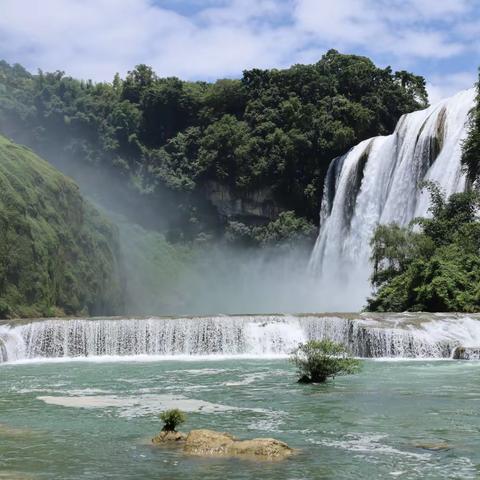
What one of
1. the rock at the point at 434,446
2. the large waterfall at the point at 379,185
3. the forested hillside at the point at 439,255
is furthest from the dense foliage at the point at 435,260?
the rock at the point at 434,446

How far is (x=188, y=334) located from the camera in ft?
98.5

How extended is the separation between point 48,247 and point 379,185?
20.1 metres

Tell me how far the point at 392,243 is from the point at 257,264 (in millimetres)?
29839

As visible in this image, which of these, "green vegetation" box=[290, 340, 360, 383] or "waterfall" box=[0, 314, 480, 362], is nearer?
"green vegetation" box=[290, 340, 360, 383]

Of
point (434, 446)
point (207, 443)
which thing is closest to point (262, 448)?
point (207, 443)

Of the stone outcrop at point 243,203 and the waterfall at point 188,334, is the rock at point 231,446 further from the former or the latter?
the stone outcrop at point 243,203

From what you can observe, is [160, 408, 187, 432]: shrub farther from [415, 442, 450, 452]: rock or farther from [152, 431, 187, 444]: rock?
[415, 442, 450, 452]: rock

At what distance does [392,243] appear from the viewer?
1534 inches

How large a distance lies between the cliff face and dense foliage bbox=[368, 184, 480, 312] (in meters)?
18.3

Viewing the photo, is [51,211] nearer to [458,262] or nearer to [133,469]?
[458,262]

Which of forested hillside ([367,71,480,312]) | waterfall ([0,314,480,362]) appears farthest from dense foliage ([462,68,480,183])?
waterfall ([0,314,480,362])

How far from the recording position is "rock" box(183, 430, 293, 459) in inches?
442

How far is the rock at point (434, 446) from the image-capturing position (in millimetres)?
11680

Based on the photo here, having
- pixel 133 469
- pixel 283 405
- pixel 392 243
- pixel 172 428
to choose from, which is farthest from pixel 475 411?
pixel 392 243
